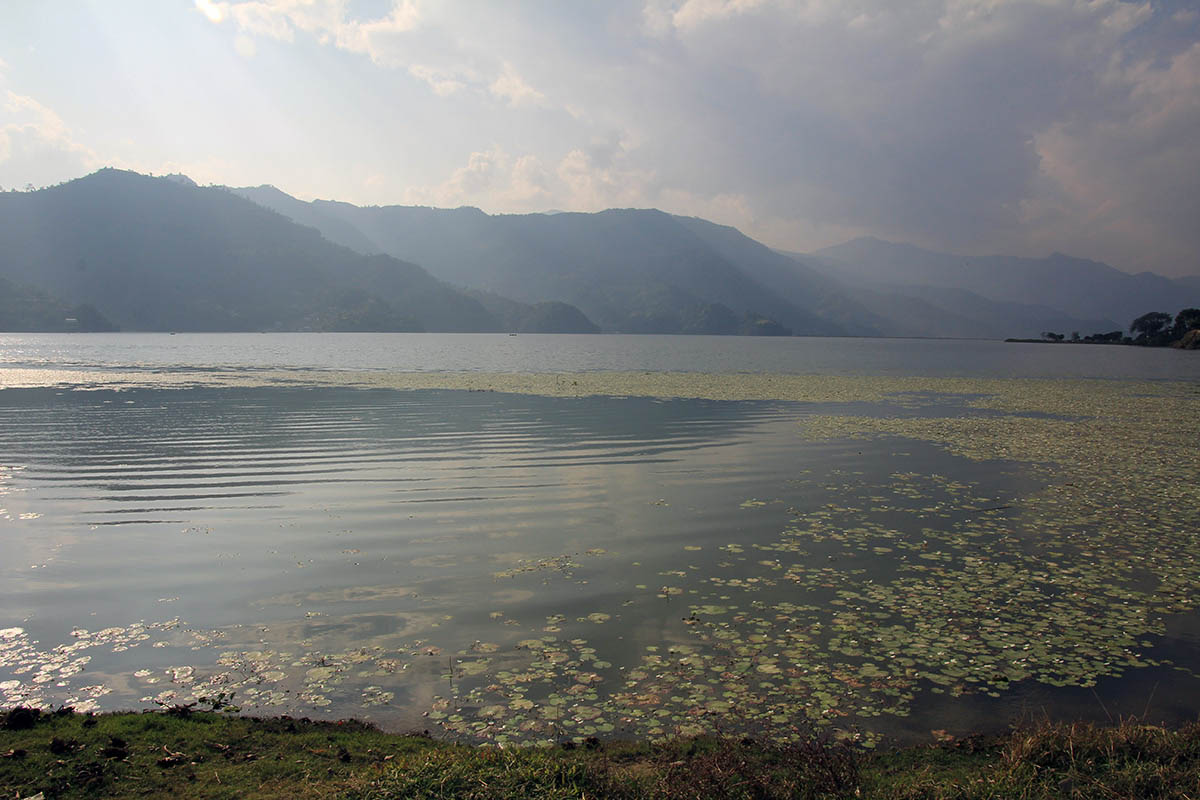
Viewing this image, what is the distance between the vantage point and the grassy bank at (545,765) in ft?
24.0

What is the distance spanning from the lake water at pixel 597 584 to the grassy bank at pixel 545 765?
941mm

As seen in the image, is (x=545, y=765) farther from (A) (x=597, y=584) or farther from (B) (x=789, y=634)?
(A) (x=597, y=584)

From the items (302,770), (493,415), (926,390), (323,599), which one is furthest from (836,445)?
(926,390)

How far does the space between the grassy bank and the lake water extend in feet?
3.09

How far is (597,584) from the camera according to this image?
49.8 feet

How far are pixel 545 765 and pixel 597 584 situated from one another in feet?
24.9

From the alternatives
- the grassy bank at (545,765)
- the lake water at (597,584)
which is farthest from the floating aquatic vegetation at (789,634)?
the grassy bank at (545,765)

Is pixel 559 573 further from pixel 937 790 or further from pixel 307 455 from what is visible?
pixel 307 455

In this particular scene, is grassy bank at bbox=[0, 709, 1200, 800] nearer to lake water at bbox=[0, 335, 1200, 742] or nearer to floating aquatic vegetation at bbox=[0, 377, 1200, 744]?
lake water at bbox=[0, 335, 1200, 742]

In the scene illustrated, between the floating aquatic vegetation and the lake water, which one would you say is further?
the lake water

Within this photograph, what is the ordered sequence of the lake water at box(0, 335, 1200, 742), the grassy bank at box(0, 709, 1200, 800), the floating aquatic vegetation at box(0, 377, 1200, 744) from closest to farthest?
the grassy bank at box(0, 709, 1200, 800) < the floating aquatic vegetation at box(0, 377, 1200, 744) < the lake water at box(0, 335, 1200, 742)

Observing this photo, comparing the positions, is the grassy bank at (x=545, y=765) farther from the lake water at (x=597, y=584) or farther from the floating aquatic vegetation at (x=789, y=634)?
the floating aquatic vegetation at (x=789, y=634)

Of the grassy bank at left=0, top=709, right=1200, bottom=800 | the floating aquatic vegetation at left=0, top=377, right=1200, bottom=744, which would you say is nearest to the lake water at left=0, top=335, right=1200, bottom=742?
the floating aquatic vegetation at left=0, top=377, right=1200, bottom=744

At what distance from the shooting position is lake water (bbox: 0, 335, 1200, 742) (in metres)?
10.3
